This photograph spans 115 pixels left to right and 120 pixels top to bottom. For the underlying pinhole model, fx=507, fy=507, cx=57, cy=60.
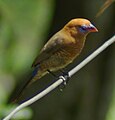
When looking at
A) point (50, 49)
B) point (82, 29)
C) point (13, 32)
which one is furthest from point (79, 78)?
point (82, 29)

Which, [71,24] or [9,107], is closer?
[9,107]

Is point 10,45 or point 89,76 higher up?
point 10,45

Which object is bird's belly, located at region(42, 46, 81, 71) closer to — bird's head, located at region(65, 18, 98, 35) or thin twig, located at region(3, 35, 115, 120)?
bird's head, located at region(65, 18, 98, 35)

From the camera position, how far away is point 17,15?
4.28 m

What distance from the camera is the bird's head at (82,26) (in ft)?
10.4

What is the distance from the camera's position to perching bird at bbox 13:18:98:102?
339 centimetres

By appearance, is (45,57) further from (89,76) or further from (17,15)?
(89,76)

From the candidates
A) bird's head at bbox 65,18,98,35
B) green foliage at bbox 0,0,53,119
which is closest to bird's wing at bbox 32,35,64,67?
bird's head at bbox 65,18,98,35

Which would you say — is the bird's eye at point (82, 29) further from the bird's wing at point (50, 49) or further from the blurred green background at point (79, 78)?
the blurred green background at point (79, 78)

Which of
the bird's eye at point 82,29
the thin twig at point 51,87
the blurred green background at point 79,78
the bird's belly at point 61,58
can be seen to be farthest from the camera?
the blurred green background at point 79,78

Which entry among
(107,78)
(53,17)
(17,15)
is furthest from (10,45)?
(107,78)

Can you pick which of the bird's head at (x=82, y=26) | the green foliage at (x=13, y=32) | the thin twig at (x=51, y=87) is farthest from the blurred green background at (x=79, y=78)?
the thin twig at (x=51, y=87)

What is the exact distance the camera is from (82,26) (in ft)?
10.7

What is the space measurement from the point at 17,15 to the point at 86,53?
3.42 ft
